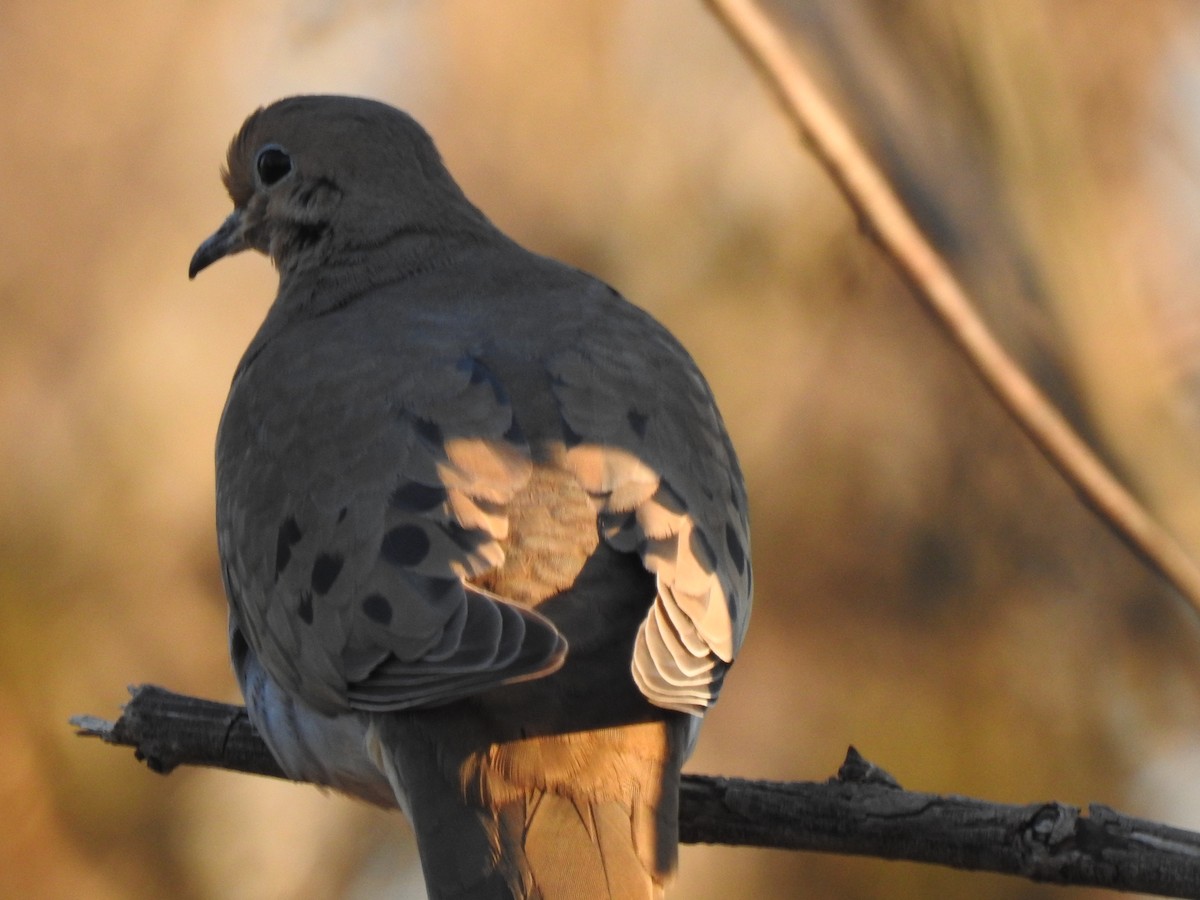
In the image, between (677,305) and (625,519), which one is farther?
(677,305)

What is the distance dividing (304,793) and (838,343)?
231 centimetres

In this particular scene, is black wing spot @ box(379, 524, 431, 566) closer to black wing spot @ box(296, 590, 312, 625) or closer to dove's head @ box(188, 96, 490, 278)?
black wing spot @ box(296, 590, 312, 625)

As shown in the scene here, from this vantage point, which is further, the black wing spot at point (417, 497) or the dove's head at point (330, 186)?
the dove's head at point (330, 186)

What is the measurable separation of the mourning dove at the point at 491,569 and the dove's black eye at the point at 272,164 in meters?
0.64

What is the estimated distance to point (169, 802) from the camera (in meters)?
5.28

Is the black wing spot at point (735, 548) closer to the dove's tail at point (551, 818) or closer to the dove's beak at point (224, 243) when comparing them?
the dove's tail at point (551, 818)

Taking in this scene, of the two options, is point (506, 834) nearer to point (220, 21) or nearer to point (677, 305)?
point (677, 305)

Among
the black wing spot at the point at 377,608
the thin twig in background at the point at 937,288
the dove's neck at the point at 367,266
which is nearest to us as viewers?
the black wing spot at the point at 377,608

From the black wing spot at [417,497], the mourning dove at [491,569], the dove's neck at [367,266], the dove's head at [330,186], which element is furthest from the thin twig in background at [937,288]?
the black wing spot at [417,497]

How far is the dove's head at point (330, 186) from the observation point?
12.7ft

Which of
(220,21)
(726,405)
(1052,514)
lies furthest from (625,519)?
(220,21)

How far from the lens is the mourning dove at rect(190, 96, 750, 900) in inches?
98.0

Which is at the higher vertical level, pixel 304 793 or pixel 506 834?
pixel 304 793

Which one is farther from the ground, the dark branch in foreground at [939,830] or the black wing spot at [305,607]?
the black wing spot at [305,607]
